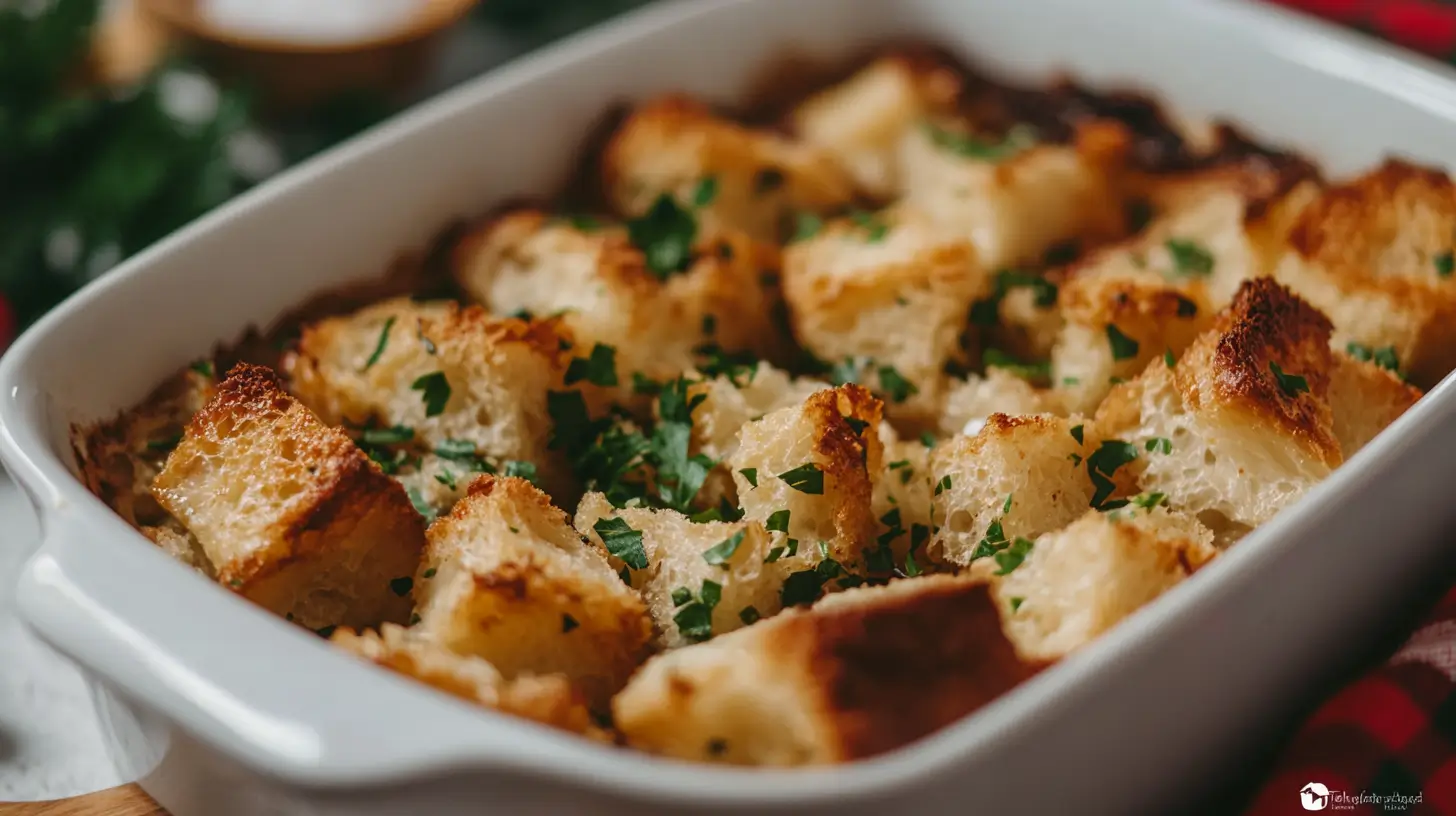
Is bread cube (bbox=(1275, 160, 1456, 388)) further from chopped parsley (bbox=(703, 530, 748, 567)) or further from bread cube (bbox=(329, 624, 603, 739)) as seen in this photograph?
bread cube (bbox=(329, 624, 603, 739))

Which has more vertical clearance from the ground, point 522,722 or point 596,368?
point 522,722

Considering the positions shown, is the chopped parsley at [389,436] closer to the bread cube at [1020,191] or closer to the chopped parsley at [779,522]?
the chopped parsley at [779,522]

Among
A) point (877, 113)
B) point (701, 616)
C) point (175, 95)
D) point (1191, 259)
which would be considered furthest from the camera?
point (175, 95)

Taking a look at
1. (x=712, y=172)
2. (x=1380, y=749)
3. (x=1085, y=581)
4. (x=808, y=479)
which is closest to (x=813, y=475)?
(x=808, y=479)

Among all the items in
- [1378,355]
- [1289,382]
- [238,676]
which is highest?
[238,676]

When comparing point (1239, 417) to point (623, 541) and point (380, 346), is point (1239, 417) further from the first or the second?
point (380, 346)

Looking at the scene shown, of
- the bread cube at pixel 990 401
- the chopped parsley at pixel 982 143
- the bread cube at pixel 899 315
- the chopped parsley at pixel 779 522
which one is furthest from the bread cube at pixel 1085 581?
the chopped parsley at pixel 982 143

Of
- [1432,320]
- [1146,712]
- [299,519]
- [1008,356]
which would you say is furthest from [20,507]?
[1432,320]
